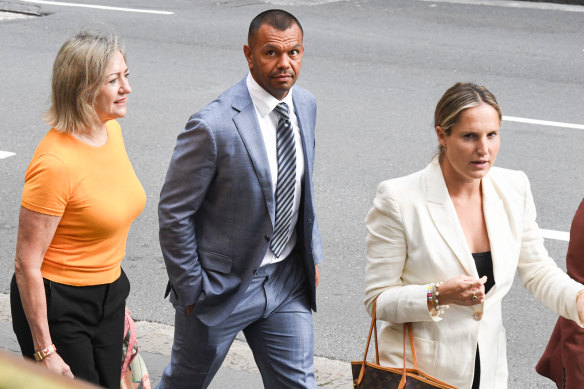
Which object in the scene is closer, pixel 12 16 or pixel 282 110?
pixel 282 110

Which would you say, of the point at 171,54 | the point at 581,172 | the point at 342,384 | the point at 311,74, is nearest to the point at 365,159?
the point at 581,172

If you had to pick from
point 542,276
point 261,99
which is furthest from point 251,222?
point 542,276

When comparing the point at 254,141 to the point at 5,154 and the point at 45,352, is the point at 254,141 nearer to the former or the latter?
the point at 45,352

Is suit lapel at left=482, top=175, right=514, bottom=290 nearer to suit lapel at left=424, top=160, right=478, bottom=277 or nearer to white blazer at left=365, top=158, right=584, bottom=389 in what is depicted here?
white blazer at left=365, top=158, right=584, bottom=389

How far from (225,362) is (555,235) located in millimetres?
3251

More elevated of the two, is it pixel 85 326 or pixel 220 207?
pixel 220 207

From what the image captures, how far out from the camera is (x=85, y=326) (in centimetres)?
319

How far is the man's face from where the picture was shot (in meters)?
3.23

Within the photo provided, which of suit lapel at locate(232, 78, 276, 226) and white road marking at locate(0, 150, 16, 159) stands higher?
suit lapel at locate(232, 78, 276, 226)

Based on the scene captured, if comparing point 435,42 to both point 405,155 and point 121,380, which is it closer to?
point 405,155

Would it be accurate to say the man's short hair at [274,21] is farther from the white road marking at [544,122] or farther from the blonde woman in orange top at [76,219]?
the white road marking at [544,122]

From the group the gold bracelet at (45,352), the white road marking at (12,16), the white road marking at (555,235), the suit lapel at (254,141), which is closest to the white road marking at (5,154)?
the white road marking at (555,235)

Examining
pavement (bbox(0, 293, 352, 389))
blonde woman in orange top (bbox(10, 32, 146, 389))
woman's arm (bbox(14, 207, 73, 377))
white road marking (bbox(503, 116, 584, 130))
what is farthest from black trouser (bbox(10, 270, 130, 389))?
white road marking (bbox(503, 116, 584, 130))

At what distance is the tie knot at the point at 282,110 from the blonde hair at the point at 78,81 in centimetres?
71
